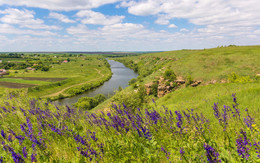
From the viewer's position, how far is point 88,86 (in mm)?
88688

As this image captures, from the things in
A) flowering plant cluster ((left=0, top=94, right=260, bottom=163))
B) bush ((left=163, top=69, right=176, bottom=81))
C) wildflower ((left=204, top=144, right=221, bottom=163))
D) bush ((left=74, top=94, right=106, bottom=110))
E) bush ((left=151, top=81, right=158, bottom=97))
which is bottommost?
bush ((left=74, top=94, right=106, bottom=110))

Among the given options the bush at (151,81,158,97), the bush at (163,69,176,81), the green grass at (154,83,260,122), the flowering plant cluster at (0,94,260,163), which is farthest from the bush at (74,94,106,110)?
the flowering plant cluster at (0,94,260,163)

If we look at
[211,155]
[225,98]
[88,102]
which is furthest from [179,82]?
[211,155]

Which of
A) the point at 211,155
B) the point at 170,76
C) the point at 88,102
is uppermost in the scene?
the point at 211,155

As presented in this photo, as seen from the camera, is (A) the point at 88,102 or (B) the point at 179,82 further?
(A) the point at 88,102

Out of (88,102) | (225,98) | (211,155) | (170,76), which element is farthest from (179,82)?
(211,155)

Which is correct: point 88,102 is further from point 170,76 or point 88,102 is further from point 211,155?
point 211,155

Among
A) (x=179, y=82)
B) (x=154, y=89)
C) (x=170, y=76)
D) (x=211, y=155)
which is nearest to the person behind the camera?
(x=211, y=155)

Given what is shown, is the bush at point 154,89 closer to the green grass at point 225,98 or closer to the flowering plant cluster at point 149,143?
the green grass at point 225,98

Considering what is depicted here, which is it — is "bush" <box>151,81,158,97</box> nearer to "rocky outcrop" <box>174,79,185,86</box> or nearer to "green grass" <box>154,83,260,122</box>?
"rocky outcrop" <box>174,79,185,86</box>

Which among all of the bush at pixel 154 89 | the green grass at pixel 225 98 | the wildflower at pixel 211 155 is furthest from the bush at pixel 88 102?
the wildflower at pixel 211 155

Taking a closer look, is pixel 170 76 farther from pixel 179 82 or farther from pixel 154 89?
pixel 154 89

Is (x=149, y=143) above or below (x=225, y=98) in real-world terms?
above

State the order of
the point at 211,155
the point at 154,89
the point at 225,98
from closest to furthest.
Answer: the point at 211,155 → the point at 225,98 → the point at 154,89
